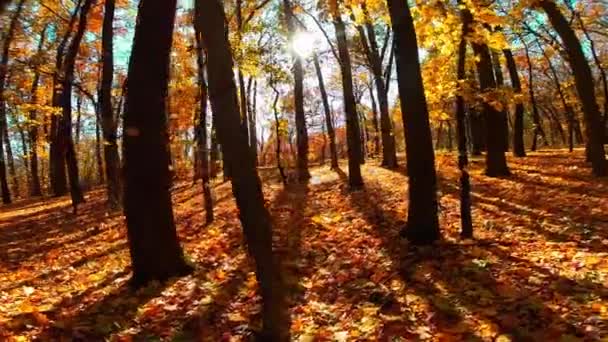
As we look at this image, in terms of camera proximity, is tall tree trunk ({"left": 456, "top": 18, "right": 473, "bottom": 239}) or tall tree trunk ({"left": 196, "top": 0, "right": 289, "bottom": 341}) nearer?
tall tree trunk ({"left": 196, "top": 0, "right": 289, "bottom": 341})

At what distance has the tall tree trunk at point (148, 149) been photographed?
799 cm

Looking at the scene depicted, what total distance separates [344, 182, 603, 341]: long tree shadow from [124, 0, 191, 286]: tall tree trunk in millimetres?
3541

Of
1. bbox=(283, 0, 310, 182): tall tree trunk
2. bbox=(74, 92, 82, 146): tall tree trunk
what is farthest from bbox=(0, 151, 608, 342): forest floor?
bbox=(74, 92, 82, 146): tall tree trunk

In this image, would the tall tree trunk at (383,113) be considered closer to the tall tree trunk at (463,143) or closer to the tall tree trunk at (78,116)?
the tall tree trunk at (463,143)

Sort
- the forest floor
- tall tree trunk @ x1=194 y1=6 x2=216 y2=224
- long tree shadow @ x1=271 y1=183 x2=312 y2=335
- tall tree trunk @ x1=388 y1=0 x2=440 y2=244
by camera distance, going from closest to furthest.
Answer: the forest floor → long tree shadow @ x1=271 y1=183 x2=312 y2=335 → tall tree trunk @ x1=388 y1=0 x2=440 y2=244 → tall tree trunk @ x1=194 y1=6 x2=216 y2=224

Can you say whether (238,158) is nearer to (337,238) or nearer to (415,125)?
(415,125)

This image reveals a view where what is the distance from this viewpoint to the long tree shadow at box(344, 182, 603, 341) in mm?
5594

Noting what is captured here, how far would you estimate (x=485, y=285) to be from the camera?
685 centimetres

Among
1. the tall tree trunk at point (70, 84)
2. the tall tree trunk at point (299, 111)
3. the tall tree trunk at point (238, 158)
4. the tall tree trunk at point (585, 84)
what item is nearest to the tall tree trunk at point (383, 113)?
the tall tree trunk at point (299, 111)

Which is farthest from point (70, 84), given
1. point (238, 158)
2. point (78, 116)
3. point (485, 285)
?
point (78, 116)

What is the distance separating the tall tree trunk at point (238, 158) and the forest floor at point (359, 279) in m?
1.05

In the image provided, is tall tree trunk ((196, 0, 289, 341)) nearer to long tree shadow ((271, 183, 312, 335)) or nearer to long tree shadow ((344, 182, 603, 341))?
long tree shadow ((271, 183, 312, 335))

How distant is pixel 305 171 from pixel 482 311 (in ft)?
42.1

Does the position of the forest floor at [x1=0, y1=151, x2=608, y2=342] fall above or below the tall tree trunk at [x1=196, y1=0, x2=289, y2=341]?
below
